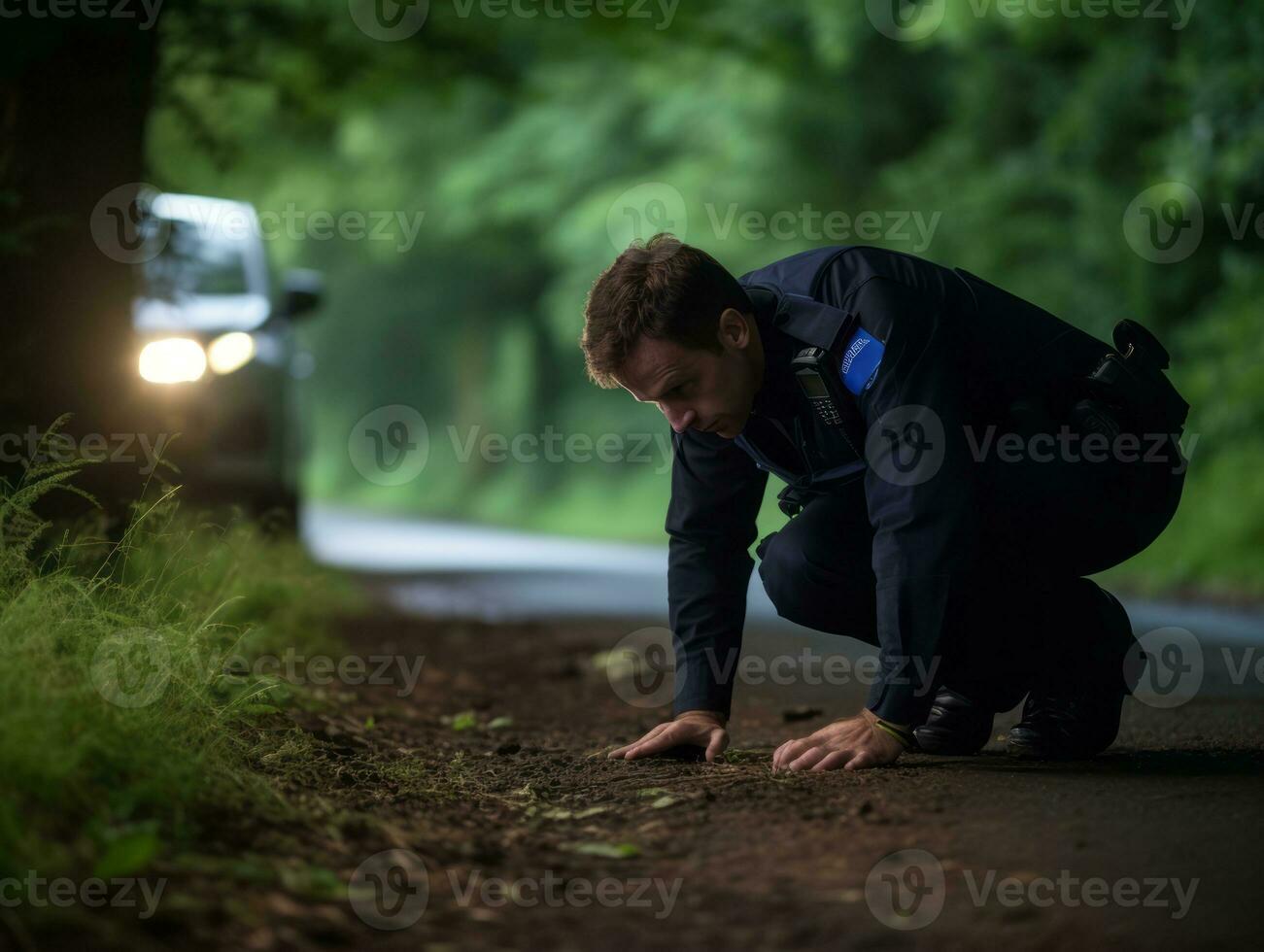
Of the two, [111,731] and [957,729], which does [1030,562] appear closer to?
[957,729]

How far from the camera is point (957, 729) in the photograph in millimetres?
3697

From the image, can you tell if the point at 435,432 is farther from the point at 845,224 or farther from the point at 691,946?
the point at 691,946

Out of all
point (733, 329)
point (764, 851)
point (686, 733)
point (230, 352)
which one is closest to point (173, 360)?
point (230, 352)

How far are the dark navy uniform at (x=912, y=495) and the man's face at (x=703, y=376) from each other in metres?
0.08

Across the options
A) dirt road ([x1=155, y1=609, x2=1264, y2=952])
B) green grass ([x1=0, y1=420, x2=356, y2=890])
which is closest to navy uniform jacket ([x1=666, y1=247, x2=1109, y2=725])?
dirt road ([x1=155, y1=609, x2=1264, y2=952])

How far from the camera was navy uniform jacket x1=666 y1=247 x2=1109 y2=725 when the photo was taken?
3.07 meters

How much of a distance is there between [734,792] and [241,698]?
1.14m

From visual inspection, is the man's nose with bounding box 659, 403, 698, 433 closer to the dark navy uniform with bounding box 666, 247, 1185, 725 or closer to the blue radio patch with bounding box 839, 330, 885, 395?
the dark navy uniform with bounding box 666, 247, 1185, 725

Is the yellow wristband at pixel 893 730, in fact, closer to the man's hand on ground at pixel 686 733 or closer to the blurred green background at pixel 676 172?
the man's hand on ground at pixel 686 733

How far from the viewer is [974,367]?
11.2ft

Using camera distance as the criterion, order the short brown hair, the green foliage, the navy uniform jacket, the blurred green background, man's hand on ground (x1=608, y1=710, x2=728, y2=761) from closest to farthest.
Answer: the navy uniform jacket < the short brown hair < man's hand on ground (x1=608, y1=710, x2=728, y2=761) < the blurred green background < the green foliage

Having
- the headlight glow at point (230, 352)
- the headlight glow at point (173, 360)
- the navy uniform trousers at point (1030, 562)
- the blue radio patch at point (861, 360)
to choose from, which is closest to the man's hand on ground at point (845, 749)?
the navy uniform trousers at point (1030, 562)

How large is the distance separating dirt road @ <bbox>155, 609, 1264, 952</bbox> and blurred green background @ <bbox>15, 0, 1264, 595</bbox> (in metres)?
3.43

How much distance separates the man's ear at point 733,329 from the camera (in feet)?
10.7
